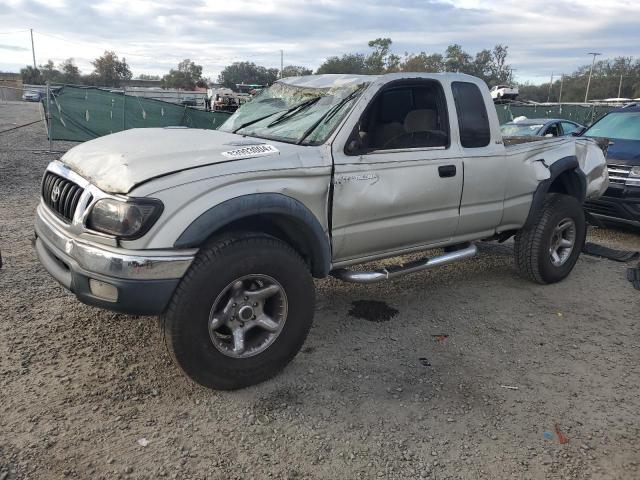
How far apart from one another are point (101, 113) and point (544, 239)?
1232 cm

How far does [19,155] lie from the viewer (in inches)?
496

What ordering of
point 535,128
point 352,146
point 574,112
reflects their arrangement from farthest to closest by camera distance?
point 574,112
point 535,128
point 352,146

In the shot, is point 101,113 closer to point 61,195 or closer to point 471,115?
point 61,195

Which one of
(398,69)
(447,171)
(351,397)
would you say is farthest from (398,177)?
(398,69)

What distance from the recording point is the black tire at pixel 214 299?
2824 millimetres

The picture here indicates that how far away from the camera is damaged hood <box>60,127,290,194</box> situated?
9.31ft

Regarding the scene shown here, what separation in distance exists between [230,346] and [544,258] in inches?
134

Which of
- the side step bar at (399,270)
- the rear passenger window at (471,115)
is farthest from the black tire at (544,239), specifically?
the rear passenger window at (471,115)

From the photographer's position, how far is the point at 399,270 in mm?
3980

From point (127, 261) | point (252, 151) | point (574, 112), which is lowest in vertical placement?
point (127, 261)

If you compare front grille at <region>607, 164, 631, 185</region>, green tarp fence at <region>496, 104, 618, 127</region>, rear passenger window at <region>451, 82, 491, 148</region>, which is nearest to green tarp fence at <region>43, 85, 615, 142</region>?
front grille at <region>607, 164, 631, 185</region>

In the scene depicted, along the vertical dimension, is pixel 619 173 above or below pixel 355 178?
below

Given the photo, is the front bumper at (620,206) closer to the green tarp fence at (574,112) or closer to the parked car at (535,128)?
the parked car at (535,128)

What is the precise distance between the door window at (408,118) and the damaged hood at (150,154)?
0.91 meters
